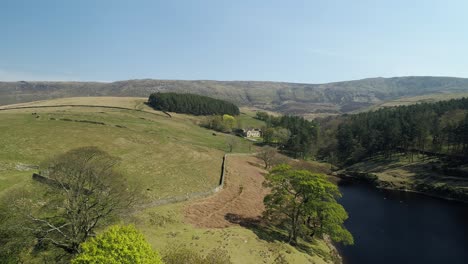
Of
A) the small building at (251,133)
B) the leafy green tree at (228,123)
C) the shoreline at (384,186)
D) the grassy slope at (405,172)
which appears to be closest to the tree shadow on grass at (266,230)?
the shoreline at (384,186)

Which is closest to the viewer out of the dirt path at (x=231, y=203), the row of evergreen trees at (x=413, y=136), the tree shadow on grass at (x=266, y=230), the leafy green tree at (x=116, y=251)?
the leafy green tree at (x=116, y=251)

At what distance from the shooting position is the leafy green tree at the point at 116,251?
21906 mm

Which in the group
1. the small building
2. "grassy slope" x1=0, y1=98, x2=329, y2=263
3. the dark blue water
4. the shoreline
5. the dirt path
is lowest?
the shoreline

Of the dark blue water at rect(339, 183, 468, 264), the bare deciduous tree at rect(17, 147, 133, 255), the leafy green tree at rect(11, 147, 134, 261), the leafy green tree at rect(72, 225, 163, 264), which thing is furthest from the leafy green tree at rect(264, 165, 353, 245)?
the leafy green tree at rect(72, 225, 163, 264)

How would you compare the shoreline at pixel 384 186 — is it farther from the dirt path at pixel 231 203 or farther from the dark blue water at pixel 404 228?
the dirt path at pixel 231 203

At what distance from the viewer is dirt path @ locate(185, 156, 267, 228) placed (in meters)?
50.7

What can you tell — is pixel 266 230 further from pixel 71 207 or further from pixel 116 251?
Result: pixel 116 251

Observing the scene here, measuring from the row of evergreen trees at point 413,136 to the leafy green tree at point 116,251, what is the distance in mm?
133998

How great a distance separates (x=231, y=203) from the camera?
60.7 meters

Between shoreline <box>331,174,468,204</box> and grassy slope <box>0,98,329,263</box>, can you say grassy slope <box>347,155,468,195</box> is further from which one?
grassy slope <box>0,98,329,263</box>

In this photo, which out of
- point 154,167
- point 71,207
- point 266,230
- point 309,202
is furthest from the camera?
point 154,167

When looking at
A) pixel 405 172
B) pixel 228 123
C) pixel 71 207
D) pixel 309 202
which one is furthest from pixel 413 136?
pixel 71 207

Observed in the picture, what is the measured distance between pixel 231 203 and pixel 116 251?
128 ft

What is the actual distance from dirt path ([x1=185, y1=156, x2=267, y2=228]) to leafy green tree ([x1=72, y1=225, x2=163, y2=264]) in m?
24.1
